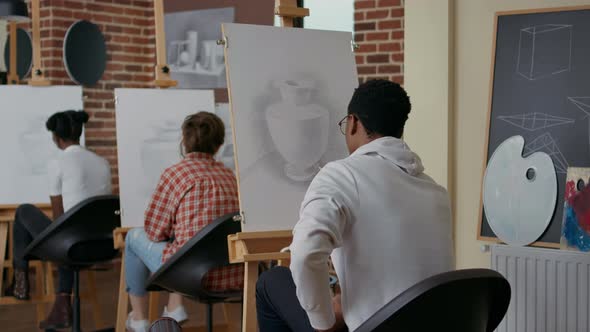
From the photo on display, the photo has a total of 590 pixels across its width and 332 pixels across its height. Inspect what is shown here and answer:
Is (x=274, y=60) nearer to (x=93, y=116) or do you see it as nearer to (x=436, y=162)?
(x=436, y=162)

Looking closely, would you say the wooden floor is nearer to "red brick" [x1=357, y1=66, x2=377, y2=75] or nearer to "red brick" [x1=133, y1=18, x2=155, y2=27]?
"red brick" [x1=357, y1=66, x2=377, y2=75]

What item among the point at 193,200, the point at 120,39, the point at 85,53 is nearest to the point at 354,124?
the point at 193,200

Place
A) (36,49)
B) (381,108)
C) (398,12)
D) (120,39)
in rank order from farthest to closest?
(120,39) < (398,12) < (36,49) < (381,108)

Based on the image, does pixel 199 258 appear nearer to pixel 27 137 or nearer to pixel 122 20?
pixel 27 137

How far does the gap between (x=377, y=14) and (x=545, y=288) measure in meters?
3.12

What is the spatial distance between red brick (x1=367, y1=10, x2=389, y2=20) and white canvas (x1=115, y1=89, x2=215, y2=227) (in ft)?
6.07

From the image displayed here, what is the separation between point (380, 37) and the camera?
5758mm

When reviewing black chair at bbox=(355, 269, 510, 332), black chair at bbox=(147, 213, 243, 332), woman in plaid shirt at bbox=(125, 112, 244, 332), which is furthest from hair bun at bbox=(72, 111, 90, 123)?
black chair at bbox=(355, 269, 510, 332)

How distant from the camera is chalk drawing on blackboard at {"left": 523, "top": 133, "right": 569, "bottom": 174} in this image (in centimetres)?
311

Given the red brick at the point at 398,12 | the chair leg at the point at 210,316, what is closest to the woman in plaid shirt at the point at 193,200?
the chair leg at the point at 210,316

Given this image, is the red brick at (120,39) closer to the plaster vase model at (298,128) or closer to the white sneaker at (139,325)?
the white sneaker at (139,325)

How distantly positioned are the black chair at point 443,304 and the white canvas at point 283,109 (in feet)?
3.56

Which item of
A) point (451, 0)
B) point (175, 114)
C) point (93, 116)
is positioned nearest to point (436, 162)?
point (451, 0)

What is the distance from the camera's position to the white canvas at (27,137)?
16.8 ft
